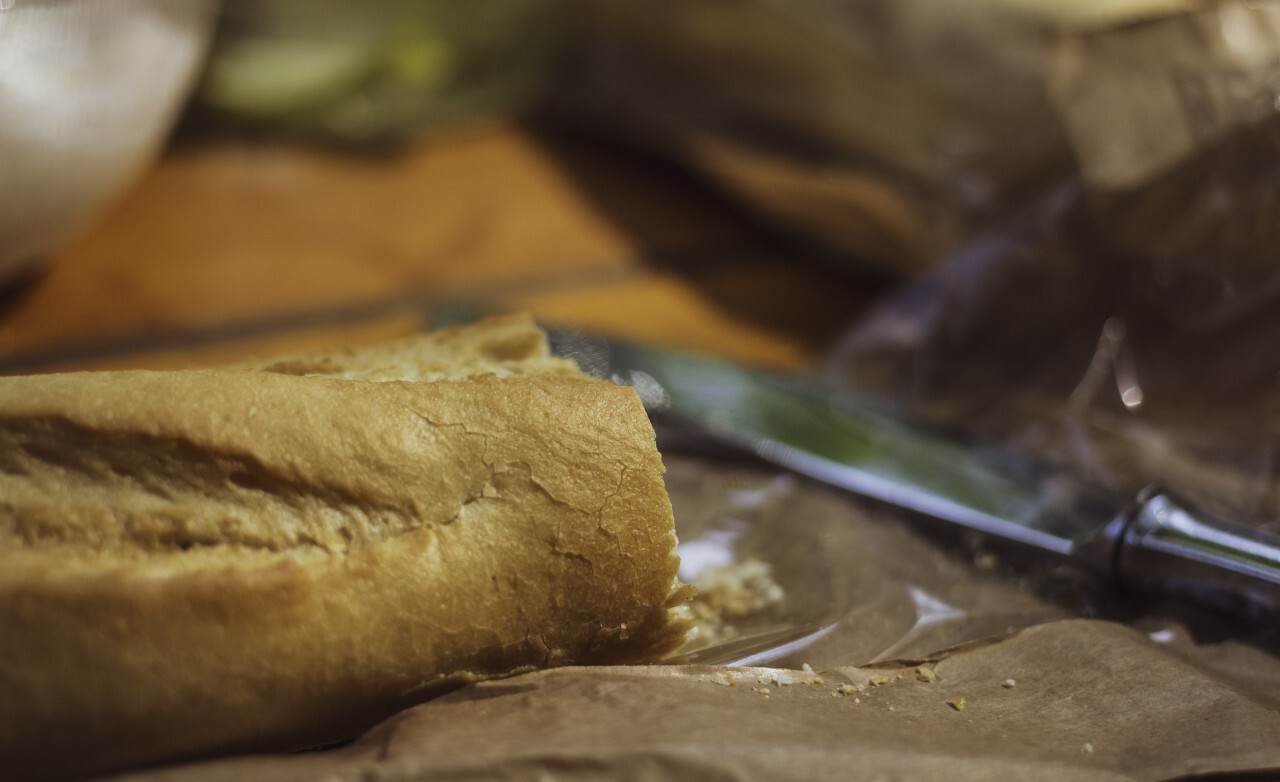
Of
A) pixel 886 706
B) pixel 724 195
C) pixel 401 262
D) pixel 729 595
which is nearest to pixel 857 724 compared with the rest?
pixel 886 706

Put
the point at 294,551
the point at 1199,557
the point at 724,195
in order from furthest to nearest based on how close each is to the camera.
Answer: the point at 724,195 → the point at 1199,557 → the point at 294,551

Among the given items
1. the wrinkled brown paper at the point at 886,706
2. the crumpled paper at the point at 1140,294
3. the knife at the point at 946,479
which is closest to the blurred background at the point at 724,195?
the crumpled paper at the point at 1140,294

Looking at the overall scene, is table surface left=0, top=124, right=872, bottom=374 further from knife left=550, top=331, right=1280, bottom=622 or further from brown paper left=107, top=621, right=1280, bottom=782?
brown paper left=107, top=621, right=1280, bottom=782

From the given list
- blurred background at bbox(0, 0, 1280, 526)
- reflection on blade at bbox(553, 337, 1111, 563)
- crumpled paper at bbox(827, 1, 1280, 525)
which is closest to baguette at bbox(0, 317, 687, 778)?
reflection on blade at bbox(553, 337, 1111, 563)

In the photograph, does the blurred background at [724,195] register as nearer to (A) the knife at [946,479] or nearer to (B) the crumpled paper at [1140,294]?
(B) the crumpled paper at [1140,294]

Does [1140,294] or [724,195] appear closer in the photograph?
[1140,294]

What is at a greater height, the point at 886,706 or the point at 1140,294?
the point at 1140,294

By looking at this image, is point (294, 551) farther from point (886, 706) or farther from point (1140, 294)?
point (1140, 294)
